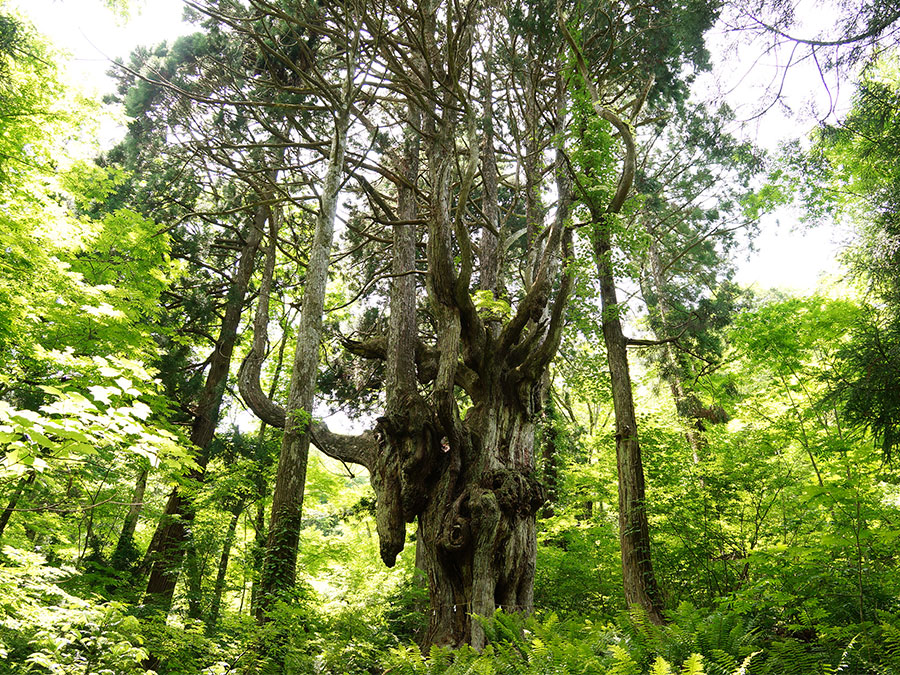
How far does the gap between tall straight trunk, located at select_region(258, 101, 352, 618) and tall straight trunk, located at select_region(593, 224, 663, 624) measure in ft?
13.2

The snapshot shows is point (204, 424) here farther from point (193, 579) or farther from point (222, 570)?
point (193, 579)

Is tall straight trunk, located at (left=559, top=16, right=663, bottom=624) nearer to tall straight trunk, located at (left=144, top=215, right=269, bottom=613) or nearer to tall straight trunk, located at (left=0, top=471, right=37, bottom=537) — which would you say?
tall straight trunk, located at (left=0, top=471, right=37, bottom=537)

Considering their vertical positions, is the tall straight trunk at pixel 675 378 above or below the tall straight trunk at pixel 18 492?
above

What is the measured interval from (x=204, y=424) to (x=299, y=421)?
5.60m

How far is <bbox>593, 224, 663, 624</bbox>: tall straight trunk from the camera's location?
18.7 ft

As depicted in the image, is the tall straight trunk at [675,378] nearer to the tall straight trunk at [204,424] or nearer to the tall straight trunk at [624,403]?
the tall straight trunk at [624,403]

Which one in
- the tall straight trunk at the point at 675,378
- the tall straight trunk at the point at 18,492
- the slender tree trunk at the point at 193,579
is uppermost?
the tall straight trunk at the point at 675,378

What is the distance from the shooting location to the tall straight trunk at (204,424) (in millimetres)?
9000

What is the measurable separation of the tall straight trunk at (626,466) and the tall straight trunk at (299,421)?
13.2ft

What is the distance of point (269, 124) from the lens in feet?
30.6

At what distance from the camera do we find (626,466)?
249 inches

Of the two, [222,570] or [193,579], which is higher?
[222,570]

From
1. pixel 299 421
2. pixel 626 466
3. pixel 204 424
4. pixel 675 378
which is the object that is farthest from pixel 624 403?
pixel 204 424

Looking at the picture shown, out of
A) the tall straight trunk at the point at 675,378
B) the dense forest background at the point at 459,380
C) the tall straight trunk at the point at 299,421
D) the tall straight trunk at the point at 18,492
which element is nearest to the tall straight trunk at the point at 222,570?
the dense forest background at the point at 459,380
